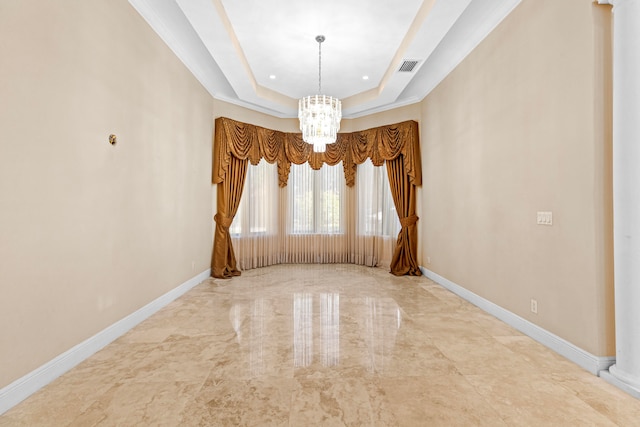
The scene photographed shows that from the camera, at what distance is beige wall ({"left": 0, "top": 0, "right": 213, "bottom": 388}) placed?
6.34ft

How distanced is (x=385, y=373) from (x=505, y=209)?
7.04ft

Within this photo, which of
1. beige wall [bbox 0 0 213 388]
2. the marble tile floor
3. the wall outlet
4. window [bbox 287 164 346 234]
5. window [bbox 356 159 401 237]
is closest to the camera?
the marble tile floor

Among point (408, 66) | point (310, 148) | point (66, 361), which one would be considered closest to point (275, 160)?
point (310, 148)

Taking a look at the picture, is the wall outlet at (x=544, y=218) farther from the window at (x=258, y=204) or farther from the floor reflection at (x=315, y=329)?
the window at (x=258, y=204)

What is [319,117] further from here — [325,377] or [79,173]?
[325,377]

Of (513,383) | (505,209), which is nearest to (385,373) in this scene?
(513,383)

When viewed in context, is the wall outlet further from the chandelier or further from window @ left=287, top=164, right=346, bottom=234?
window @ left=287, top=164, right=346, bottom=234

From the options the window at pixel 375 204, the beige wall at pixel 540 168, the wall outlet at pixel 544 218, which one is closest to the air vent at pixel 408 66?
the beige wall at pixel 540 168

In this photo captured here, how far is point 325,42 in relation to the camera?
4285 millimetres

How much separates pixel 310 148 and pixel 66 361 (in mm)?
5287

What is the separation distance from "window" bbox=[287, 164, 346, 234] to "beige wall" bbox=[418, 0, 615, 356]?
2.89 m

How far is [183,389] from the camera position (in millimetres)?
2094

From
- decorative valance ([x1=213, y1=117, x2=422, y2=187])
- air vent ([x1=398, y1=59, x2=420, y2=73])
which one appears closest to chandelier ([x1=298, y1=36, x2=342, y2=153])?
air vent ([x1=398, y1=59, x2=420, y2=73])

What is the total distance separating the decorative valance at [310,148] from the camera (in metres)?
5.60
